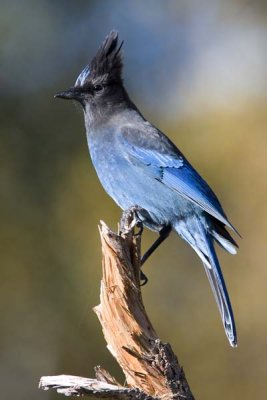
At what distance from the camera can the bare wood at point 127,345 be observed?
421 centimetres

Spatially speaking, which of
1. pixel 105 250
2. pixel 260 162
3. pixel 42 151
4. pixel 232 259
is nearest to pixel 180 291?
pixel 232 259

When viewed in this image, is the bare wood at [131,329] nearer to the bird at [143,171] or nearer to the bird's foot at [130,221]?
the bird's foot at [130,221]

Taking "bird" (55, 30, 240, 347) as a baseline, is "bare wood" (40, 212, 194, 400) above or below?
below

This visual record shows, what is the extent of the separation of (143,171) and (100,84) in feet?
1.92

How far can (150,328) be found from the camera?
4.47 m

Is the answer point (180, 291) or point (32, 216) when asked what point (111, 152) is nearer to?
point (180, 291)

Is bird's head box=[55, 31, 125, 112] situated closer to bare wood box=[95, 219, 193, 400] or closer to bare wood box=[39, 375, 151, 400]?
bare wood box=[95, 219, 193, 400]

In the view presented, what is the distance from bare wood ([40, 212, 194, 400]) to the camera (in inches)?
166

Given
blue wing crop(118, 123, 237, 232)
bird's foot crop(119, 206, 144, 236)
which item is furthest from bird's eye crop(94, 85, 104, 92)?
bird's foot crop(119, 206, 144, 236)

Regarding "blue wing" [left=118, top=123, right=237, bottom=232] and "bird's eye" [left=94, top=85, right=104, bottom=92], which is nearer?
"blue wing" [left=118, top=123, right=237, bottom=232]

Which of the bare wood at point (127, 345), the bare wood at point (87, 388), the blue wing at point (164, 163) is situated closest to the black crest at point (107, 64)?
the blue wing at point (164, 163)

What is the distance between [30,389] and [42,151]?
6.34 ft

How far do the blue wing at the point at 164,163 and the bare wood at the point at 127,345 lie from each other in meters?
1.12

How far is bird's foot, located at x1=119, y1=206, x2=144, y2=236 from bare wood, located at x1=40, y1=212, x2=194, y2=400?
162 mm
